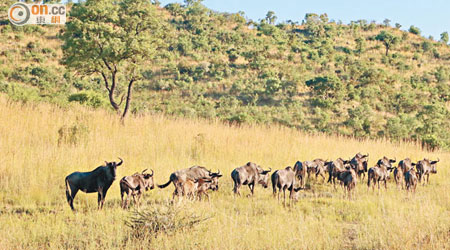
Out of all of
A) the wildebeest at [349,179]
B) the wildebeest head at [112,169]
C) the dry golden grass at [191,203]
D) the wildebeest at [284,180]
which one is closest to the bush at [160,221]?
the dry golden grass at [191,203]

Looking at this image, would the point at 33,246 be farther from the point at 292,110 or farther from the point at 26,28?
the point at 26,28

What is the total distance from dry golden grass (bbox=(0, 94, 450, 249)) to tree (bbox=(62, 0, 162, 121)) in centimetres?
221

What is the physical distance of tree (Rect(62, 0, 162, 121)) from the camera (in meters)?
14.6

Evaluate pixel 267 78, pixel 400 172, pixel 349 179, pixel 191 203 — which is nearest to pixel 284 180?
pixel 349 179

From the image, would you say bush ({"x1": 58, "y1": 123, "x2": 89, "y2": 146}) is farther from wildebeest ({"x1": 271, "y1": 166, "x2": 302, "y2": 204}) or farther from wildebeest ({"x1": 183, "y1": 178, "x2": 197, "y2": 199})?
wildebeest ({"x1": 271, "y1": 166, "x2": 302, "y2": 204})

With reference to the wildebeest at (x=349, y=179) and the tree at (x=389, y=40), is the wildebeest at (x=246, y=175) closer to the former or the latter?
the wildebeest at (x=349, y=179)

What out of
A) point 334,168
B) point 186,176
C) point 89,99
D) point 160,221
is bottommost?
point 160,221

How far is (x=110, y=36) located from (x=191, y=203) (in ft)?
34.9

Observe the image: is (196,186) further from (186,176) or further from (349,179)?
(349,179)

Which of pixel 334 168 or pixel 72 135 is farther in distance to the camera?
pixel 72 135

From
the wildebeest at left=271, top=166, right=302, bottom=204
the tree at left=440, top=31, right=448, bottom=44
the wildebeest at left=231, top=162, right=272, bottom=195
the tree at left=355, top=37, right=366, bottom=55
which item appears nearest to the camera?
the wildebeest at left=271, top=166, right=302, bottom=204

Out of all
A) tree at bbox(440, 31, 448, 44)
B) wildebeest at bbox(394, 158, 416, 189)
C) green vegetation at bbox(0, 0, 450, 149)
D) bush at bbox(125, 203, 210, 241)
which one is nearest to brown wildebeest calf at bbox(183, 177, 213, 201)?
bush at bbox(125, 203, 210, 241)

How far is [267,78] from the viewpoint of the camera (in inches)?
1751

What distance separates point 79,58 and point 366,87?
36181mm
